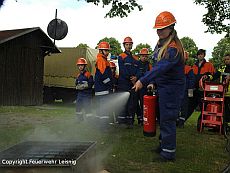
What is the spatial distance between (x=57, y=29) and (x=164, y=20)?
7.53 meters

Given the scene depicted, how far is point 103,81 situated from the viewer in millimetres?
7285

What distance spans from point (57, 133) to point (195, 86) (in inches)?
143

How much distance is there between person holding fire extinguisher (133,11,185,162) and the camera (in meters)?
4.64

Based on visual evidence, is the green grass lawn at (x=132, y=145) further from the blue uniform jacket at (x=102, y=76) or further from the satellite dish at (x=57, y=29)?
the satellite dish at (x=57, y=29)

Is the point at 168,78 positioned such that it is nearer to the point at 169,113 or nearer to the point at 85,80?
the point at 169,113

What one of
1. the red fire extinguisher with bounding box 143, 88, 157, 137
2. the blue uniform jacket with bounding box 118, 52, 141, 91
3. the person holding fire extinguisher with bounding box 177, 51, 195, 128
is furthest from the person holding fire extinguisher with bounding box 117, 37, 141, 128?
the red fire extinguisher with bounding box 143, 88, 157, 137

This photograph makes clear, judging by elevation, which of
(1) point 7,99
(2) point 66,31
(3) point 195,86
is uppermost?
(2) point 66,31

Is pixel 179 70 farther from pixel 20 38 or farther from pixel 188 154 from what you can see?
pixel 20 38

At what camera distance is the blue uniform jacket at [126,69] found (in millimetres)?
7570

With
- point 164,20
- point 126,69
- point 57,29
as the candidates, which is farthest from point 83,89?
point 164,20

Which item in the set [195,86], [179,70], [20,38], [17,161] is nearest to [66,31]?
[20,38]

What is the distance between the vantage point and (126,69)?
7578 mm

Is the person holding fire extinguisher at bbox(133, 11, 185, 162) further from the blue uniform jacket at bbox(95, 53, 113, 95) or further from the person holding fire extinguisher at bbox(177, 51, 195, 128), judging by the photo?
the person holding fire extinguisher at bbox(177, 51, 195, 128)

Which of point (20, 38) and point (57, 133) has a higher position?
point (20, 38)
